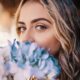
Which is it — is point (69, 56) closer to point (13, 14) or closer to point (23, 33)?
point (23, 33)

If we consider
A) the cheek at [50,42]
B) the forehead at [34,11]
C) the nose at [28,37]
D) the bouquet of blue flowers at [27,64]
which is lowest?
the bouquet of blue flowers at [27,64]

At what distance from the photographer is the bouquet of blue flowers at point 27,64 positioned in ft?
2.36

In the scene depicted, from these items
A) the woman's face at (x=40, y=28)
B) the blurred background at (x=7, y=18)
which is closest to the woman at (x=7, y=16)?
the blurred background at (x=7, y=18)

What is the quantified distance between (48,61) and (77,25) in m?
0.14

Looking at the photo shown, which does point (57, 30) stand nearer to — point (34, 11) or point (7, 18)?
point (34, 11)

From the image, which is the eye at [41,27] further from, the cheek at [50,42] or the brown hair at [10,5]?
the brown hair at [10,5]

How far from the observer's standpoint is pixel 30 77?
0.72 meters

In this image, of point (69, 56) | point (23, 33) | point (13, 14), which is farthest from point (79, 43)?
point (13, 14)

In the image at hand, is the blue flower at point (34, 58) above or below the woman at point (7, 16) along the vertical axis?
below

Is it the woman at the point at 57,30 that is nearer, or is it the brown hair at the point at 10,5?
the woman at the point at 57,30

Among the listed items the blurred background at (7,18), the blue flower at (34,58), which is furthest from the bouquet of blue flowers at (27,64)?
the blurred background at (7,18)

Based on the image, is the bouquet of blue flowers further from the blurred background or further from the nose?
the blurred background

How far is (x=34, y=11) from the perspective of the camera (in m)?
0.78

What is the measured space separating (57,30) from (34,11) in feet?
0.28
